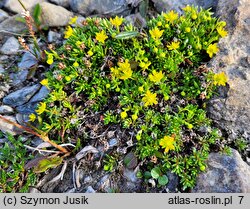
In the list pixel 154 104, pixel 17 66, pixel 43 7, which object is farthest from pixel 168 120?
pixel 43 7

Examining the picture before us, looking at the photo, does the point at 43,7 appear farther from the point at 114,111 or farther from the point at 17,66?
the point at 114,111

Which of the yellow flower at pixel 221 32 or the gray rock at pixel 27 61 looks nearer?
the yellow flower at pixel 221 32

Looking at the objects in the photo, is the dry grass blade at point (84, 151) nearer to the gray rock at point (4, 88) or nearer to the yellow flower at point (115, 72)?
the yellow flower at point (115, 72)

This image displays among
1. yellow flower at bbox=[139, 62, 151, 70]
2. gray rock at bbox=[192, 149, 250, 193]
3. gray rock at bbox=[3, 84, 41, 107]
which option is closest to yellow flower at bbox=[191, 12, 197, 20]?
yellow flower at bbox=[139, 62, 151, 70]

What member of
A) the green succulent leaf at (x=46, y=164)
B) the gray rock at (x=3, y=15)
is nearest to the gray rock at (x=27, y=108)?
the green succulent leaf at (x=46, y=164)

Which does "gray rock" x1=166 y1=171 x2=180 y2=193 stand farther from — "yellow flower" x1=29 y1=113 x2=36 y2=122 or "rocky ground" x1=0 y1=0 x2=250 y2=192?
"yellow flower" x1=29 y1=113 x2=36 y2=122
